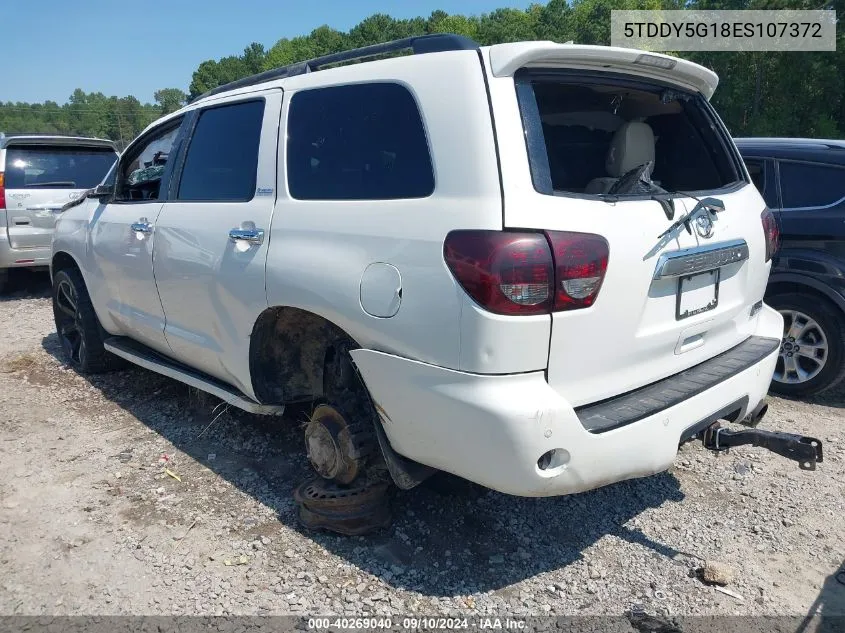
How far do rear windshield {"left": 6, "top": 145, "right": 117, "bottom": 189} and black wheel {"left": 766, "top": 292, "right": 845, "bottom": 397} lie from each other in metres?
8.16

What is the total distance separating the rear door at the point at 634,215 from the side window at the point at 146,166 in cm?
241

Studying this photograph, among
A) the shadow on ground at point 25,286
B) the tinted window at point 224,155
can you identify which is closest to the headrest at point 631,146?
the tinted window at point 224,155

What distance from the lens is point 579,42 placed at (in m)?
41.0

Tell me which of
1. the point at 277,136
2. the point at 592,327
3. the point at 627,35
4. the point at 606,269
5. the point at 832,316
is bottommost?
the point at 832,316

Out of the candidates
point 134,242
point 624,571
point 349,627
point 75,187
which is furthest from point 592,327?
point 75,187

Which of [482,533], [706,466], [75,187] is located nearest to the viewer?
[482,533]

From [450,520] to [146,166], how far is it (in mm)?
3149

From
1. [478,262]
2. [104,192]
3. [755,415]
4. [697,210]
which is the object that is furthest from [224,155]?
[755,415]

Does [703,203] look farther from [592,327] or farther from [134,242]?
[134,242]

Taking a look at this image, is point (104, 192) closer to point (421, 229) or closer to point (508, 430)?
point (421, 229)

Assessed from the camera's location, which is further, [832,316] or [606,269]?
[832,316]

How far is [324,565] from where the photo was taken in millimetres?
2734

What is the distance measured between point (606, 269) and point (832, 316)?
314cm

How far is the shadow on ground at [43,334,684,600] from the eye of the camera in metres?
2.70
